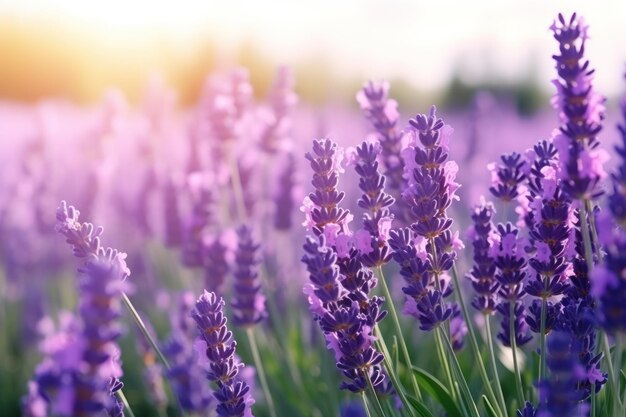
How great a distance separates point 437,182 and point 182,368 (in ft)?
2.07

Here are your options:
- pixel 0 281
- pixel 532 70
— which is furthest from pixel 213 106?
pixel 532 70

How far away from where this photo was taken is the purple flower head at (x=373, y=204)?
1.73 meters

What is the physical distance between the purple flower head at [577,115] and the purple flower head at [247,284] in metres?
0.98

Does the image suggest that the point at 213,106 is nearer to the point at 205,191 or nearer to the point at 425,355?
the point at 205,191

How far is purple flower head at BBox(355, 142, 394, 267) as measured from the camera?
173 cm

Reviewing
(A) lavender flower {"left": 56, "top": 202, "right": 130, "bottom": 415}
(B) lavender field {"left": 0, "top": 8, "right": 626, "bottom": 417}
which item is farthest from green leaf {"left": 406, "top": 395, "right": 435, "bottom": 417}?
(A) lavender flower {"left": 56, "top": 202, "right": 130, "bottom": 415}

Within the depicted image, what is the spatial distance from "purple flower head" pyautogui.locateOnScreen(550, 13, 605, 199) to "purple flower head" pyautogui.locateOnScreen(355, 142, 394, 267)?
0.40 m

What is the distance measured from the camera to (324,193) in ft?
Result: 5.41

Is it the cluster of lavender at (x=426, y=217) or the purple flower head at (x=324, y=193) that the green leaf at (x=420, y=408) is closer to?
the cluster of lavender at (x=426, y=217)

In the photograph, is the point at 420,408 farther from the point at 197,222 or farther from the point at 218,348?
the point at 197,222

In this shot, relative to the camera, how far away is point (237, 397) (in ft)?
5.26

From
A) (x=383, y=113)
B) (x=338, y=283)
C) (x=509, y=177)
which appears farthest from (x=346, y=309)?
(x=383, y=113)

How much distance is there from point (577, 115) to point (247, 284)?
1.09 meters

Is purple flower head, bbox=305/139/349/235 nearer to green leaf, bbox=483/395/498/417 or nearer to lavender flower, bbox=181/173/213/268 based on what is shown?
green leaf, bbox=483/395/498/417
